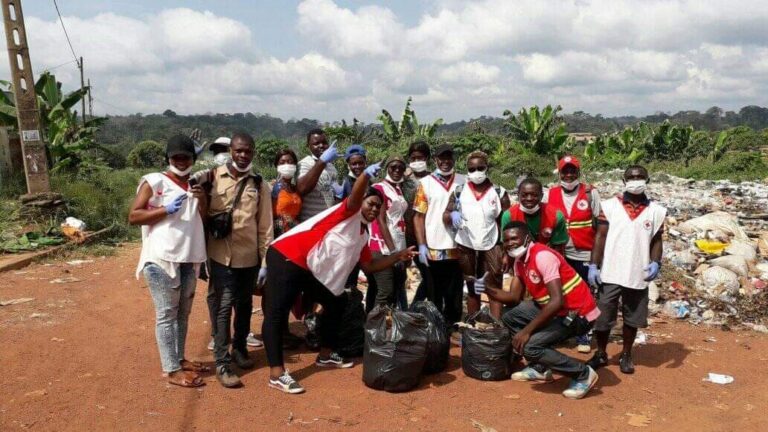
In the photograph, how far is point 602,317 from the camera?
14.3 feet

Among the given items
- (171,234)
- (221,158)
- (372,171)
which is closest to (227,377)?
(171,234)

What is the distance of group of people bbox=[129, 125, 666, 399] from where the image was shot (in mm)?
3723

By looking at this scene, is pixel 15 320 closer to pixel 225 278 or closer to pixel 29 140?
pixel 225 278

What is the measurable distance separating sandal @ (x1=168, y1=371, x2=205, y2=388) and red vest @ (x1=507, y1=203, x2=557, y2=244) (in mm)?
2562

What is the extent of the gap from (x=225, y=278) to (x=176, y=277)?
347mm

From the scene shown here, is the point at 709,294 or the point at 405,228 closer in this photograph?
the point at 405,228

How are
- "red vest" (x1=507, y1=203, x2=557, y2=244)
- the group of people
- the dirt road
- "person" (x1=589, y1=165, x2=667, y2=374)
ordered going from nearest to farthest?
1. the dirt road
2. the group of people
3. "person" (x1=589, y1=165, x2=667, y2=374)
4. "red vest" (x1=507, y1=203, x2=557, y2=244)

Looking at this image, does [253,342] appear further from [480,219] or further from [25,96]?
[25,96]

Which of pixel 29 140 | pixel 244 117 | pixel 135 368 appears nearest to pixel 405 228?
pixel 135 368

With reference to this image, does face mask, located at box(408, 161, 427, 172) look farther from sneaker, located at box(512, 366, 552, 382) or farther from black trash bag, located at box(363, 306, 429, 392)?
sneaker, located at box(512, 366, 552, 382)

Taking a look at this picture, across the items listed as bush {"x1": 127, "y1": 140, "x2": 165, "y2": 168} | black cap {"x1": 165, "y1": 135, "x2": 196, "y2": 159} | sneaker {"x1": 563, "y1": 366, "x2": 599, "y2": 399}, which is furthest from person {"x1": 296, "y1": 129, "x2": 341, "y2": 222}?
bush {"x1": 127, "y1": 140, "x2": 165, "y2": 168}

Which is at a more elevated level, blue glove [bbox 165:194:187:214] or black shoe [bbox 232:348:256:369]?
blue glove [bbox 165:194:187:214]

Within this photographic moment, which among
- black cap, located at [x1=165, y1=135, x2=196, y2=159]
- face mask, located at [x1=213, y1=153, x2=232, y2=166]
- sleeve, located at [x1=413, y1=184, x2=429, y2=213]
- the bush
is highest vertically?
black cap, located at [x1=165, y1=135, x2=196, y2=159]

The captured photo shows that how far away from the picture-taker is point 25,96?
8.77m
